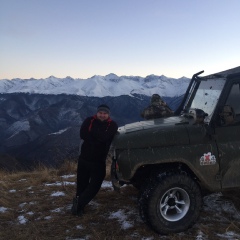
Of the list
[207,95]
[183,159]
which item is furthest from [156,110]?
[183,159]

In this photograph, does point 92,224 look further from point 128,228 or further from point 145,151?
point 145,151

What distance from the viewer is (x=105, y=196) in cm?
669

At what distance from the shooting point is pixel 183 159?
4.76 metres

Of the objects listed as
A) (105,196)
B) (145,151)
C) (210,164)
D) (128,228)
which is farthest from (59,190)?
(210,164)

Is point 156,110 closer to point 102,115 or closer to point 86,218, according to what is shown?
point 102,115

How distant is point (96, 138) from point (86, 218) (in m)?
1.30

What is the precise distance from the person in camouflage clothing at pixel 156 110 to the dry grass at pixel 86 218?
163 centimetres

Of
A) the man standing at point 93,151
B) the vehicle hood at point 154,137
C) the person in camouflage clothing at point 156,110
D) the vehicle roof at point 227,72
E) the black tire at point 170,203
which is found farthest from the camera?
the person in camouflage clothing at point 156,110

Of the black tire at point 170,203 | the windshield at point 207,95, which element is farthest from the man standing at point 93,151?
the windshield at point 207,95

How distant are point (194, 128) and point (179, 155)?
47cm

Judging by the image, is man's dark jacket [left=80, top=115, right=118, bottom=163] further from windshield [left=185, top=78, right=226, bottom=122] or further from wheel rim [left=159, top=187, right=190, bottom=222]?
windshield [left=185, top=78, right=226, bottom=122]

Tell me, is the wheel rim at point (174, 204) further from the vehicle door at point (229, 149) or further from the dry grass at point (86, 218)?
the vehicle door at point (229, 149)

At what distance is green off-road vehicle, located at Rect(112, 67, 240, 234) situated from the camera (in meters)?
4.73

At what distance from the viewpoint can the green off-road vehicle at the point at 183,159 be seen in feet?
15.5
